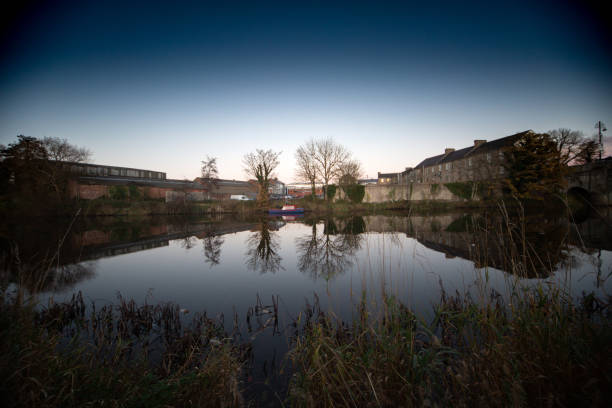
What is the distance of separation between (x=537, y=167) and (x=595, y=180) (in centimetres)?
943

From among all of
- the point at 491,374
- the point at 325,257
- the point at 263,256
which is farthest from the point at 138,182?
the point at 491,374

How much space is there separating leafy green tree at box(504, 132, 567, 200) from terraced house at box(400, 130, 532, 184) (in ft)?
24.9

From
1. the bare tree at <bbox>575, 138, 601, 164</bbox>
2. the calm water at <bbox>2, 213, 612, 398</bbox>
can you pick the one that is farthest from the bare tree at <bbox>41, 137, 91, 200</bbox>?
the bare tree at <bbox>575, 138, 601, 164</bbox>

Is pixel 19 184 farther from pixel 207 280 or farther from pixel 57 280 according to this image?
pixel 207 280

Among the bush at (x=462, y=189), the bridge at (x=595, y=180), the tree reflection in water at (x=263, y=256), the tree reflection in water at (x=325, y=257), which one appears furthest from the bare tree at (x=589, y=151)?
the tree reflection in water at (x=263, y=256)

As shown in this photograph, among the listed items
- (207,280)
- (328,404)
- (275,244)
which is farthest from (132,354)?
(275,244)

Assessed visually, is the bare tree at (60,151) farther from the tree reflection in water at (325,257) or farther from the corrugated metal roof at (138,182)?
the tree reflection in water at (325,257)

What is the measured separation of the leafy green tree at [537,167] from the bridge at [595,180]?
16.7 feet

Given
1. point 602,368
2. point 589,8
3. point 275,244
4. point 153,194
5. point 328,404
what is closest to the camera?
point 602,368

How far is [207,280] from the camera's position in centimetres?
645

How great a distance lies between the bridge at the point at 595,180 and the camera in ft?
73.6

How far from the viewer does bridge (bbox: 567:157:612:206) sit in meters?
22.4

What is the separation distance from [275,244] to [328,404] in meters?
9.63

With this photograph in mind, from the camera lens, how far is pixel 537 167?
20188mm
